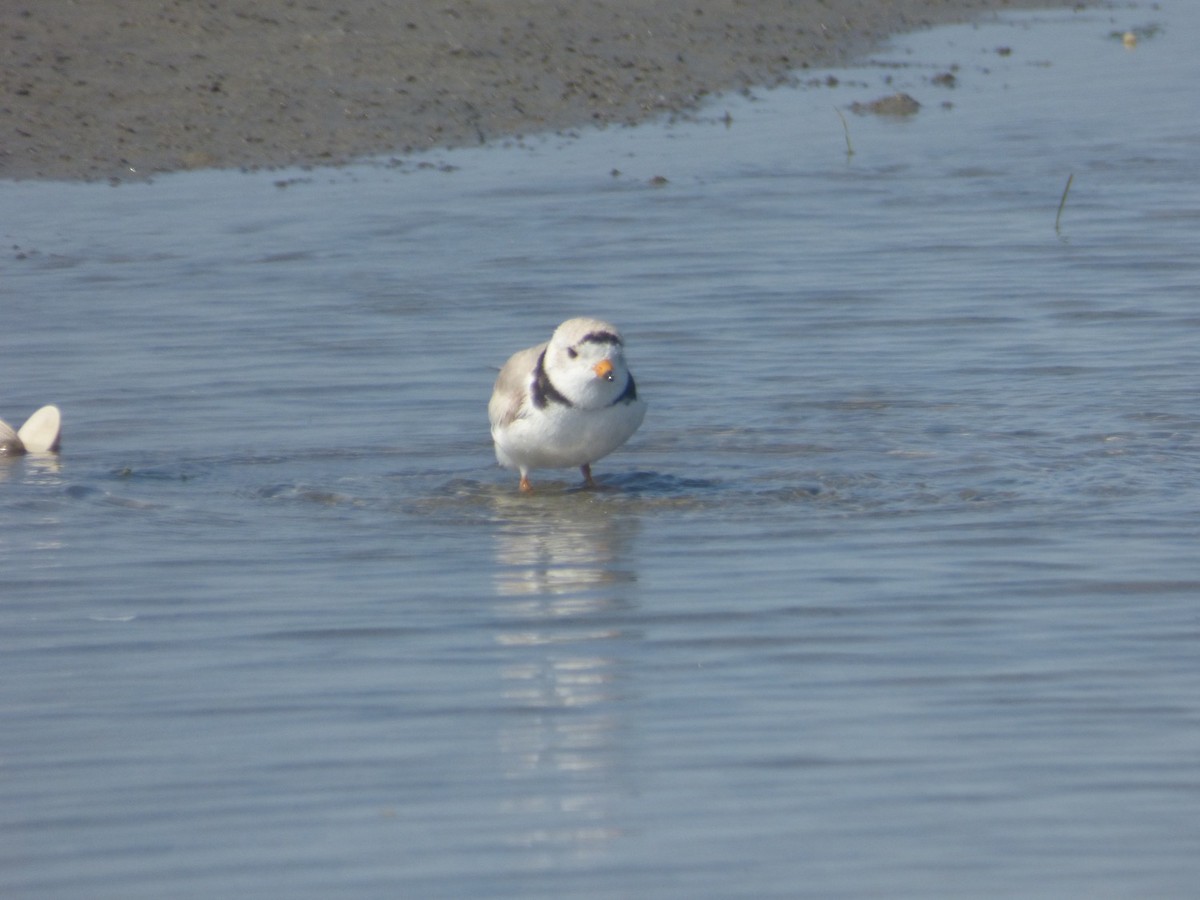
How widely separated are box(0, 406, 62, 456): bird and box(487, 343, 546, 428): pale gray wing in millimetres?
2049

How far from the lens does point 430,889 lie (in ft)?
16.2

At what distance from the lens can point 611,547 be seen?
8406mm

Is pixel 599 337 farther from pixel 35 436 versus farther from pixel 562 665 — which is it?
pixel 35 436

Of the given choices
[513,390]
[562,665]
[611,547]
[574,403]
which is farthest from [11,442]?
[562,665]

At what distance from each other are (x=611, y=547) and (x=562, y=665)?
70.7 inches

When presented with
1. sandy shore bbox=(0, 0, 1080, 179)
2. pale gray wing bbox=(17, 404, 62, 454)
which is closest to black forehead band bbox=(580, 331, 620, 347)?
pale gray wing bbox=(17, 404, 62, 454)

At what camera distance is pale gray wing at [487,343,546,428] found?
9312 millimetres

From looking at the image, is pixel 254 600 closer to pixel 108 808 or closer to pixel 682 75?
pixel 108 808

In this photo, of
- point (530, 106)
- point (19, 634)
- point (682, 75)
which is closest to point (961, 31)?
point (682, 75)

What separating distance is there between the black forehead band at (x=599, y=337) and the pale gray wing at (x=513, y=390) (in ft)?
1.31

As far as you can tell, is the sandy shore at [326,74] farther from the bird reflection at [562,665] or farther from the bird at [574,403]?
the bird reflection at [562,665]

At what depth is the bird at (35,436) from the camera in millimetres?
9930

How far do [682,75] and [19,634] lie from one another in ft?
49.3

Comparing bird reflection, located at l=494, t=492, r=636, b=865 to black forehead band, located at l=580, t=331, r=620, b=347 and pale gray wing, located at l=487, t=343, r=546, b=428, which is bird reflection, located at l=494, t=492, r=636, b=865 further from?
black forehead band, located at l=580, t=331, r=620, b=347
